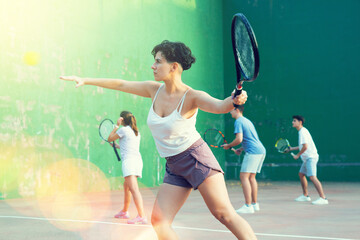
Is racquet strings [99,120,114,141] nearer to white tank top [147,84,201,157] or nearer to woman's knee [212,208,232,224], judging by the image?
white tank top [147,84,201,157]

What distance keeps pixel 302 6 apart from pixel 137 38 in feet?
17.5

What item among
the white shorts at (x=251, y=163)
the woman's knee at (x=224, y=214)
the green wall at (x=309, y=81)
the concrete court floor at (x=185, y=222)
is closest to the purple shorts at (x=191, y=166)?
the woman's knee at (x=224, y=214)

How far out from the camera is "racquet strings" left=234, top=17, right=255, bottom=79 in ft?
10.2

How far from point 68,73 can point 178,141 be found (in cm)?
785

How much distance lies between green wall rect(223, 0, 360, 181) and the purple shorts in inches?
471

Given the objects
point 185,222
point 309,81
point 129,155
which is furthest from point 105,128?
point 309,81

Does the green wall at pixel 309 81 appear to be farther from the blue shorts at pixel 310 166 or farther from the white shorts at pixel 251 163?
the white shorts at pixel 251 163

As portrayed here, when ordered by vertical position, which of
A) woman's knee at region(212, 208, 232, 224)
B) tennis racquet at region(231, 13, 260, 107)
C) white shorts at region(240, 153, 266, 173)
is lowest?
white shorts at region(240, 153, 266, 173)

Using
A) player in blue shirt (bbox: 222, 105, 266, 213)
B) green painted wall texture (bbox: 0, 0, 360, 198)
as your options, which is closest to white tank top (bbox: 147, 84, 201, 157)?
player in blue shirt (bbox: 222, 105, 266, 213)

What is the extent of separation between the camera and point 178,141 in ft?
10.6

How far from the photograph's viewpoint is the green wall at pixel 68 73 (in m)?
9.45

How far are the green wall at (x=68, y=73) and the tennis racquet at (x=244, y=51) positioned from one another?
684cm

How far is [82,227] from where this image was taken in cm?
576

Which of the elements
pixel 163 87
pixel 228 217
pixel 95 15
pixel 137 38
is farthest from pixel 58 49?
pixel 228 217
